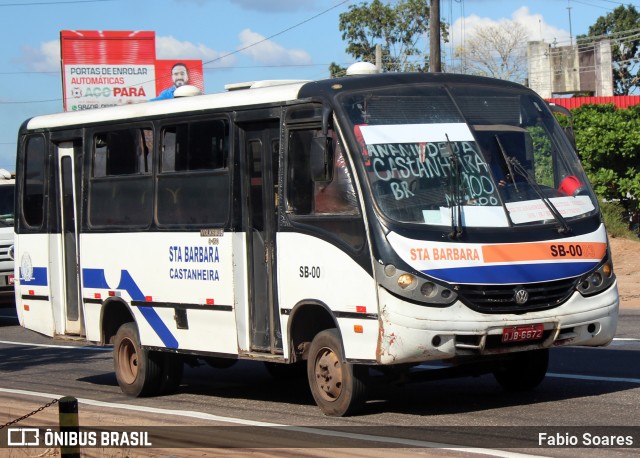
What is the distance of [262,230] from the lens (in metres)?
11.1

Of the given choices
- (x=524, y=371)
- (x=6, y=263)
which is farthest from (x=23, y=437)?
(x=6, y=263)

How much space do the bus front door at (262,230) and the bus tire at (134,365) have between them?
6.48 ft

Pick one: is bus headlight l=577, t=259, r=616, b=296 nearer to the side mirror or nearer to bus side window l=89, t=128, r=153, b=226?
the side mirror

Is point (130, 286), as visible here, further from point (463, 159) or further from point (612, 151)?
point (612, 151)

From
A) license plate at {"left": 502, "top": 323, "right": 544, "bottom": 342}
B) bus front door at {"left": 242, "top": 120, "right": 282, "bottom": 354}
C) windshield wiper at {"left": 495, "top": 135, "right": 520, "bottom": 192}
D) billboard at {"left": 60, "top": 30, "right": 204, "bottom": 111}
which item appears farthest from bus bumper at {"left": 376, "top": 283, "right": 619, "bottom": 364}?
billboard at {"left": 60, "top": 30, "right": 204, "bottom": 111}

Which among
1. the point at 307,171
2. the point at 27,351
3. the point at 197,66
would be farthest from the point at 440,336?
the point at 197,66

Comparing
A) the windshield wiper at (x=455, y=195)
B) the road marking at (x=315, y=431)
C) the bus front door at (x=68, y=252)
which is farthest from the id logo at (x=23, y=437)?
the windshield wiper at (x=455, y=195)

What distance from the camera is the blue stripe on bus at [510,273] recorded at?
31.2 ft

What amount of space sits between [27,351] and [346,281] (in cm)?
1002

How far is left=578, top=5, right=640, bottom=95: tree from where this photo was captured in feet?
284

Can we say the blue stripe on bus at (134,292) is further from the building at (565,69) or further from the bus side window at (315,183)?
the building at (565,69)

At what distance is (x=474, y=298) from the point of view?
9.56 metres

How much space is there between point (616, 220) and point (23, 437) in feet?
65.9

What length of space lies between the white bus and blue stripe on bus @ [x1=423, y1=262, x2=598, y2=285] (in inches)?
0.6
